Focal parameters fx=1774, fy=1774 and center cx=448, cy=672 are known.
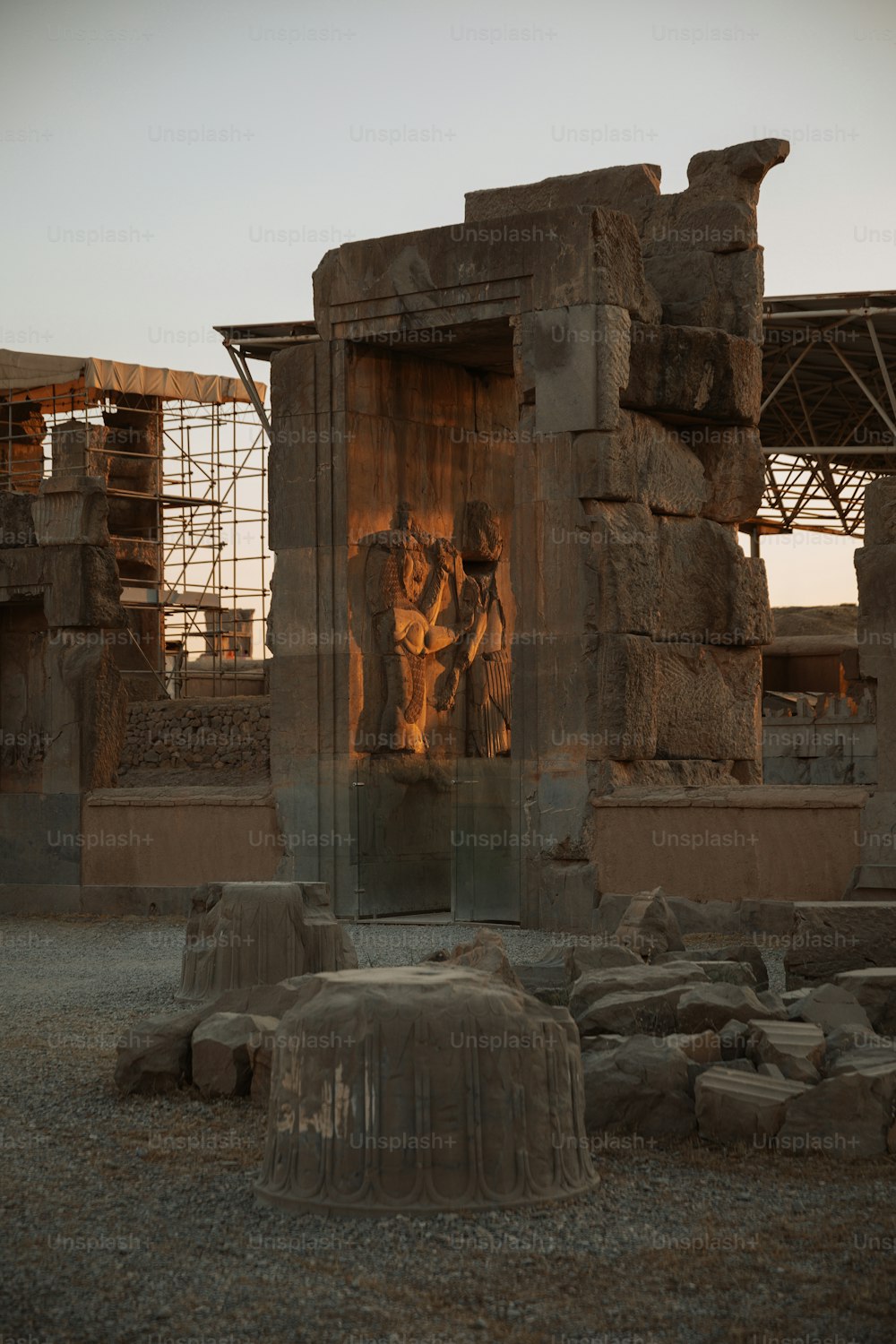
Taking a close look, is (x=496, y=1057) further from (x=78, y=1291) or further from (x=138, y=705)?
(x=138, y=705)

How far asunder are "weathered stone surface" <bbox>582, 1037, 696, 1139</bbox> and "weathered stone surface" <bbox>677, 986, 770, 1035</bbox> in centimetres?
78

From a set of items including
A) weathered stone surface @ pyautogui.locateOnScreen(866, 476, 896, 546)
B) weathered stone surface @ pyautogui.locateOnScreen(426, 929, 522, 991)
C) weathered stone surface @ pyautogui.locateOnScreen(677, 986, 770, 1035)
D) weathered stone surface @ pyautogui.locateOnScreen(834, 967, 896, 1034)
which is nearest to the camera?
weathered stone surface @ pyautogui.locateOnScreen(677, 986, 770, 1035)

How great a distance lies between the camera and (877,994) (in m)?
7.75

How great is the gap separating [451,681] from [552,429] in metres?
2.75

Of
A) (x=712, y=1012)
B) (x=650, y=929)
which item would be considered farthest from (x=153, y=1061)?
(x=650, y=929)

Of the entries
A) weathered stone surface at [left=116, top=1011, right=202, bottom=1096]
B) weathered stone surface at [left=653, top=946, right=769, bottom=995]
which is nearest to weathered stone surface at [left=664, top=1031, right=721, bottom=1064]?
weathered stone surface at [left=116, top=1011, right=202, bottom=1096]

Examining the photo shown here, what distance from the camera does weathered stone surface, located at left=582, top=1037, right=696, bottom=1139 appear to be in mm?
6305

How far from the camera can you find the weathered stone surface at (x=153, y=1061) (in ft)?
23.5

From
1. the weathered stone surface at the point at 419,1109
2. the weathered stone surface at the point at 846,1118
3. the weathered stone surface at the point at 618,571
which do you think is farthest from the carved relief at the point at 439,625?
the weathered stone surface at the point at 419,1109

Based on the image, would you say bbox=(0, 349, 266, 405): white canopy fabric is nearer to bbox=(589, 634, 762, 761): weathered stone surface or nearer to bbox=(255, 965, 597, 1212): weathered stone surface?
bbox=(589, 634, 762, 761): weathered stone surface

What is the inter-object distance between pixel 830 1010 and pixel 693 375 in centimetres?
695

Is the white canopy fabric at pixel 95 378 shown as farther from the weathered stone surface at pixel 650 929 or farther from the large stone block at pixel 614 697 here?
the weathered stone surface at pixel 650 929

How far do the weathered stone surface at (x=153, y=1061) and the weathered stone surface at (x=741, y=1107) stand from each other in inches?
85.8

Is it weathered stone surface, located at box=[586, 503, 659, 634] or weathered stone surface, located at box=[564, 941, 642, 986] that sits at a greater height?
weathered stone surface, located at box=[586, 503, 659, 634]
